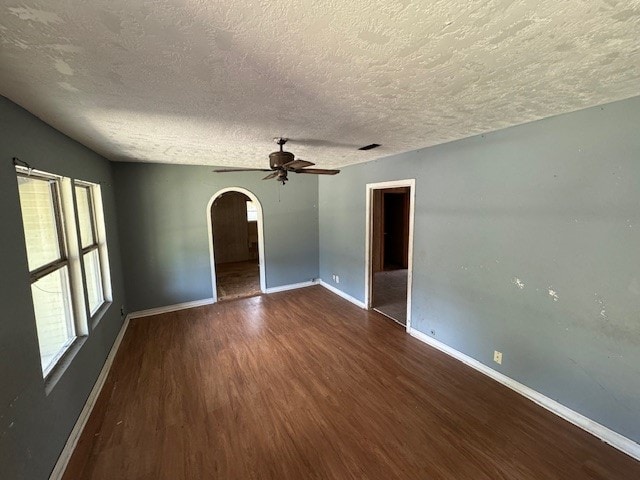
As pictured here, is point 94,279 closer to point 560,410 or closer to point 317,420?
point 317,420

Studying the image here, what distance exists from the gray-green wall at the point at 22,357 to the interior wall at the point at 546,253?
337 centimetres

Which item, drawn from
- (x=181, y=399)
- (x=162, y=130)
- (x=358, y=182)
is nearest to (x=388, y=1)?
(x=162, y=130)

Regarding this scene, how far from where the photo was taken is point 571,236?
192 centimetres

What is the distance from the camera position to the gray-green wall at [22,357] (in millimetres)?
1275

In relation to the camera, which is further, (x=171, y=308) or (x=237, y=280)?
(x=237, y=280)

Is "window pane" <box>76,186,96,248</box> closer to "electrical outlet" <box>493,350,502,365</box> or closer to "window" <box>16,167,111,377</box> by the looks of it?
"window" <box>16,167,111,377</box>

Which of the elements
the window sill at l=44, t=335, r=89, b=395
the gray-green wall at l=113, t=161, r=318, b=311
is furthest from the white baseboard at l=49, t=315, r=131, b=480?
the gray-green wall at l=113, t=161, r=318, b=311

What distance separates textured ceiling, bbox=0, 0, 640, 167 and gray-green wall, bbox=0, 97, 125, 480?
22cm

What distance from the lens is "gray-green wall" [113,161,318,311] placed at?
12.7ft

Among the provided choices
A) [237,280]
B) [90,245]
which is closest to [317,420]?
[90,245]

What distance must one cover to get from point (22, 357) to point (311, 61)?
2148 millimetres

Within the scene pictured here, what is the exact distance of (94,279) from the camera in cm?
293

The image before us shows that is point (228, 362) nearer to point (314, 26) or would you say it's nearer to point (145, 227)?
point (145, 227)

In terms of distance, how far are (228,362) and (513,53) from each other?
10.9ft
